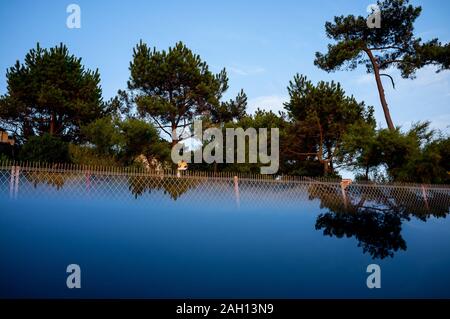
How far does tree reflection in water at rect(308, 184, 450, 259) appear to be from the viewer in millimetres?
5109

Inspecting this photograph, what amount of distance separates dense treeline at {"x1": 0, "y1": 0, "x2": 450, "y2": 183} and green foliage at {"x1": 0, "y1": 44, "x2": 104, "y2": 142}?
5 cm

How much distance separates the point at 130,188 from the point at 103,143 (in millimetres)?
9186

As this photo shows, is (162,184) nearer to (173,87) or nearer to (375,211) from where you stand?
(375,211)

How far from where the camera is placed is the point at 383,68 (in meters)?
15.8

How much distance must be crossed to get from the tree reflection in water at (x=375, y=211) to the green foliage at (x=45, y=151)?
35.7 ft

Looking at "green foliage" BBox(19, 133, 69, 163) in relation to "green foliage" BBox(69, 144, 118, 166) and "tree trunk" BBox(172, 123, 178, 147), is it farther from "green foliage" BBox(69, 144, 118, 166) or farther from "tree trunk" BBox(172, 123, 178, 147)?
"tree trunk" BBox(172, 123, 178, 147)

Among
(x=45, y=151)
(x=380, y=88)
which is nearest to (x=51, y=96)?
(x=45, y=151)

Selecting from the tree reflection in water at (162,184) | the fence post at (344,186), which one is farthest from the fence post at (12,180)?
the fence post at (344,186)

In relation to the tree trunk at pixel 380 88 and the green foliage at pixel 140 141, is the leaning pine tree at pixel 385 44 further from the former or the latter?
the green foliage at pixel 140 141

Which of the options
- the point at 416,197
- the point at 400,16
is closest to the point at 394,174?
the point at 416,197

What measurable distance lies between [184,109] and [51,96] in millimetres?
7017

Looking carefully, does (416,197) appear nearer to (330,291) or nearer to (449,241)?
(449,241)

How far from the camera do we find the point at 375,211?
265 inches
